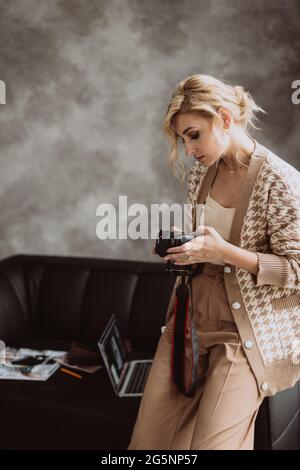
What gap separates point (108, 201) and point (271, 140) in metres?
1.08

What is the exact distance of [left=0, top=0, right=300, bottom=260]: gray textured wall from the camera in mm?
2584

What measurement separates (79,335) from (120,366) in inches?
17.4

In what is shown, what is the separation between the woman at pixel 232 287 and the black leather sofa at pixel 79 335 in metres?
0.25

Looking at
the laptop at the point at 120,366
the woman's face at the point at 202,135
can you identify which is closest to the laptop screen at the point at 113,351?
the laptop at the point at 120,366

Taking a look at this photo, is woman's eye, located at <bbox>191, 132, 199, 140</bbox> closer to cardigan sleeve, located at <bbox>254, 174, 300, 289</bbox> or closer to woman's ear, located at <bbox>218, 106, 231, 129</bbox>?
woman's ear, located at <bbox>218, 106, 231, 129</bbox>

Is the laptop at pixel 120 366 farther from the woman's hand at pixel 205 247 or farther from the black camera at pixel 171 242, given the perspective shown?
the woman's hand at pixel 205 247

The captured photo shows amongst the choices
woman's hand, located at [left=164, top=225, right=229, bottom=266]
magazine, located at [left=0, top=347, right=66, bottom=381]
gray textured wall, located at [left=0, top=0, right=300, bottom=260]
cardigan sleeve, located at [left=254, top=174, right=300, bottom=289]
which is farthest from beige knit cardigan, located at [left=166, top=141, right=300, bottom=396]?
gray textured wall, located at [left=0, top=0, right=300, bottom=260]

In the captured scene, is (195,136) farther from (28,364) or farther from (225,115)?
(28,364)

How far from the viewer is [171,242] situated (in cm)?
152

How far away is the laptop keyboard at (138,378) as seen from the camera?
2061 millimetres

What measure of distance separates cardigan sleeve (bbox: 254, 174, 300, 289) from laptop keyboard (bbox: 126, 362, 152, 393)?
0.89 meters

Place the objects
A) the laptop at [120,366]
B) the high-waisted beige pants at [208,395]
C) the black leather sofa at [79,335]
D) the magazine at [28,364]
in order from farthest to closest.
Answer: the magazine at [28,364], the laptop at [120,366], the black leather sofa at [79,335], the high-waisted beige pants at [208,395]
